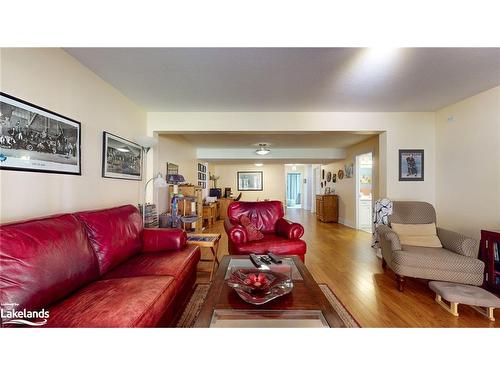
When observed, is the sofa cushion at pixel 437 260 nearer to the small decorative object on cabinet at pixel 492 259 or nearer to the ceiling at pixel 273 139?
the small decorative object on cabinet at pixel 492 259

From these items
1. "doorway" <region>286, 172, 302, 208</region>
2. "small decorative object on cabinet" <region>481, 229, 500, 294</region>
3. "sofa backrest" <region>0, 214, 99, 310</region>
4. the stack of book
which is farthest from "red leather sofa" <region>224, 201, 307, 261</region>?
"doorway" <region>286, 172, 302, 208</region>

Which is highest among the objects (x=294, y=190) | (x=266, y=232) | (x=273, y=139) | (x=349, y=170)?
(x=273, y=139)

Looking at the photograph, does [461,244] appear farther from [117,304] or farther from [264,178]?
[264,178]

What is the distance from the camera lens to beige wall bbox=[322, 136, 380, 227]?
4.27m

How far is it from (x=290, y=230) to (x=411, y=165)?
2.19 meters

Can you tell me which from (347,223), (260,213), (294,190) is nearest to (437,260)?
(260,213)

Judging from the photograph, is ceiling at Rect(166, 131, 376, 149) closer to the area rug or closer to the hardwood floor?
the hardwood floor

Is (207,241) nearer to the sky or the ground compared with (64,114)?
nearer to the ground

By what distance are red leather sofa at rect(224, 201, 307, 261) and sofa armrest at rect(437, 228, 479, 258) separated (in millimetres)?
1538

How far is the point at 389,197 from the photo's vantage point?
3.06 metres

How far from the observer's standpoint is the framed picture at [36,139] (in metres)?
1.23

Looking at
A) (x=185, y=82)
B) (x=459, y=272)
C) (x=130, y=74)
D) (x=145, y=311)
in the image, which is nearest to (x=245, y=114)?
(x=185, y=82)

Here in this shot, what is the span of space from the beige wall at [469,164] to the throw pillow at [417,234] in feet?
1.89

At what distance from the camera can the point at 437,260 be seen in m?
1.97
